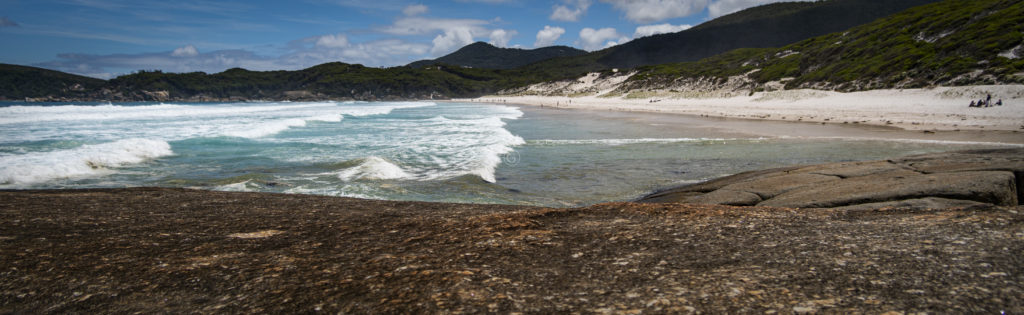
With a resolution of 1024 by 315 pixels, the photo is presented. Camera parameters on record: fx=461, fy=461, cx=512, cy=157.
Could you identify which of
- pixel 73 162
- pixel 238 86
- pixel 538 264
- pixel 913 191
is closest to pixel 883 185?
pixel 913 191

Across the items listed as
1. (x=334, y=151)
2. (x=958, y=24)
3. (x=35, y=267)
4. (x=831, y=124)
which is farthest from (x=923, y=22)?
(x=35, y=267)

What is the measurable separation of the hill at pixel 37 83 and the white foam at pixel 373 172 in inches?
7973

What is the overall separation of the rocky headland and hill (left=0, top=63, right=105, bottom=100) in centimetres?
20949

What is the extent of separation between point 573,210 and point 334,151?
588 inches

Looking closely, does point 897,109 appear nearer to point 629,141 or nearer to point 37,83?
point 629,141

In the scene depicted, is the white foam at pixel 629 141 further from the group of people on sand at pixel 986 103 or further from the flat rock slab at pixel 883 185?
the group of people on sand at pixel 986 103

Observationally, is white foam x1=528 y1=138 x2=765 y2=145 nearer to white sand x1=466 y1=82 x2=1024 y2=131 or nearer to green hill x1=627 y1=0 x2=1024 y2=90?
white sand x1=466 y1=82 x2=1024 y2=131

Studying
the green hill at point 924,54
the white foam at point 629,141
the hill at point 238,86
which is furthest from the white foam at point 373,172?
the hill at point 238,86

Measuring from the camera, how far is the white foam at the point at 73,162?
493 inches

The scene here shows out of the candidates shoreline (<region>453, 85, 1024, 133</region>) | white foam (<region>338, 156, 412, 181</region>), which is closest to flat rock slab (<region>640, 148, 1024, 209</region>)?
white foam (<region>338, 156, 412, 181</region>)

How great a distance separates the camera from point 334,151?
18750mm

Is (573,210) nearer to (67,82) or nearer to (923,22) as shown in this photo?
(923,22)

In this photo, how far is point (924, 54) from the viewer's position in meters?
39.1

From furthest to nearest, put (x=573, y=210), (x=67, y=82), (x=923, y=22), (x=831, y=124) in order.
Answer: (x=67, y=82) → (x=923, y=22) → (x=831, y=124) → (x=573, y=210)
